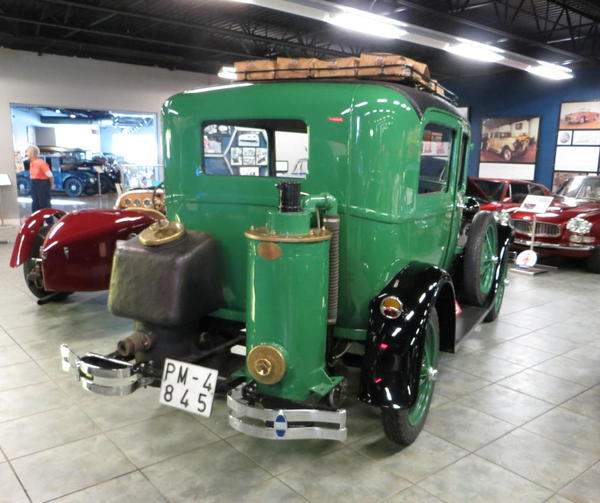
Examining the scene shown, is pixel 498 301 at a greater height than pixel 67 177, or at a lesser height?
lesser

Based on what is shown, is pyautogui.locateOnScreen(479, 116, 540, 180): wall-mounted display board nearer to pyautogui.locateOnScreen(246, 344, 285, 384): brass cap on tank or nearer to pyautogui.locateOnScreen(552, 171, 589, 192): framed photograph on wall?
pyautogui.locateOnScreen(552, 171, 589, 192): framed photograph on wall

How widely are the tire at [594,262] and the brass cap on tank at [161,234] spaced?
273 inches

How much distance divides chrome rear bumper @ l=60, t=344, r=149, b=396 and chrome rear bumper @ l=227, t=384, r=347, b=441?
1.96 ft

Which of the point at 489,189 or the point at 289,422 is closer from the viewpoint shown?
the point at 289,422

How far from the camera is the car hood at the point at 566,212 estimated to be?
7.48 m

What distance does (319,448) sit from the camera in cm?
272

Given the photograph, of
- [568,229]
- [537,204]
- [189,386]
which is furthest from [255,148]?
[568,229]

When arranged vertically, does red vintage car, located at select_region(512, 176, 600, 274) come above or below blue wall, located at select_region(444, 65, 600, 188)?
below

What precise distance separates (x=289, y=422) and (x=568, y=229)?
6.68 meters

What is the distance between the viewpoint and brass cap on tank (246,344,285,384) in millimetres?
2293

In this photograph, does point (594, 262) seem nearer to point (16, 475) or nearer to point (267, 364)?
point (267, 364)

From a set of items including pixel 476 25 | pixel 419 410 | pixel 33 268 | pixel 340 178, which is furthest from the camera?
pixel 476 25

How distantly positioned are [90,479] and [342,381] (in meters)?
1.31

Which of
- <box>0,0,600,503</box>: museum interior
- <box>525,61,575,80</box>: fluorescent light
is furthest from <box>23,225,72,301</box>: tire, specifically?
<box>525,61,575,80</box>: fluorescent light
